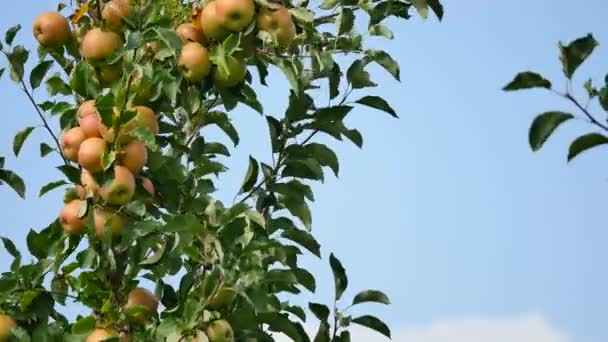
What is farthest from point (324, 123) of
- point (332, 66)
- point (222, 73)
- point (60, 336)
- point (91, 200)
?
point (60, 336)

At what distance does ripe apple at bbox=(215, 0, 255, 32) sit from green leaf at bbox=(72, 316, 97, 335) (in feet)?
4.29

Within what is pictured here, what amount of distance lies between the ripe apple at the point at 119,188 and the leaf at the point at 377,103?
1.13 m

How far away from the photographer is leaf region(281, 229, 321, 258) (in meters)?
4.33

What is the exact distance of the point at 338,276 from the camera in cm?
435

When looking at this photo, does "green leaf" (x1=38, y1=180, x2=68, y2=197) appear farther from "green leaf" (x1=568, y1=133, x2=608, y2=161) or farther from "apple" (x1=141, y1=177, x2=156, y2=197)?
"green leaf" (x1=568, y1=133, x2=608, y2=161)

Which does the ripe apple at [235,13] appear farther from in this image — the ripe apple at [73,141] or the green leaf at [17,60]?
the green leaf at [17,60]

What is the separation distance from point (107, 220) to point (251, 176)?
70cm

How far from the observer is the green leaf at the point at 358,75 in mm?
4387

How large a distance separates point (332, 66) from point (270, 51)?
281 millimetres

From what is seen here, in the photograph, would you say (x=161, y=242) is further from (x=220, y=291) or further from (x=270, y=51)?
(x=270, y=51)

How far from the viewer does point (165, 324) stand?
3750mm

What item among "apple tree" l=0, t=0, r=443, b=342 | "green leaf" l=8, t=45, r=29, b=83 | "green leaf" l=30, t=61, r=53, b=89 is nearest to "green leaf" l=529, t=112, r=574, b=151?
"apple tree" l=0, t=0, r=443, b=342

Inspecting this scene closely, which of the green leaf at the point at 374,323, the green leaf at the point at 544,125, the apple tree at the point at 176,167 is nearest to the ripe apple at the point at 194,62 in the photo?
the apple tree at the point at 176,167

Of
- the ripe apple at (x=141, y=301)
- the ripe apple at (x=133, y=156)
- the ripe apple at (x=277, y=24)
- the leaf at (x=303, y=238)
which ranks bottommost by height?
the ripe apple at (x=141, y=301)
